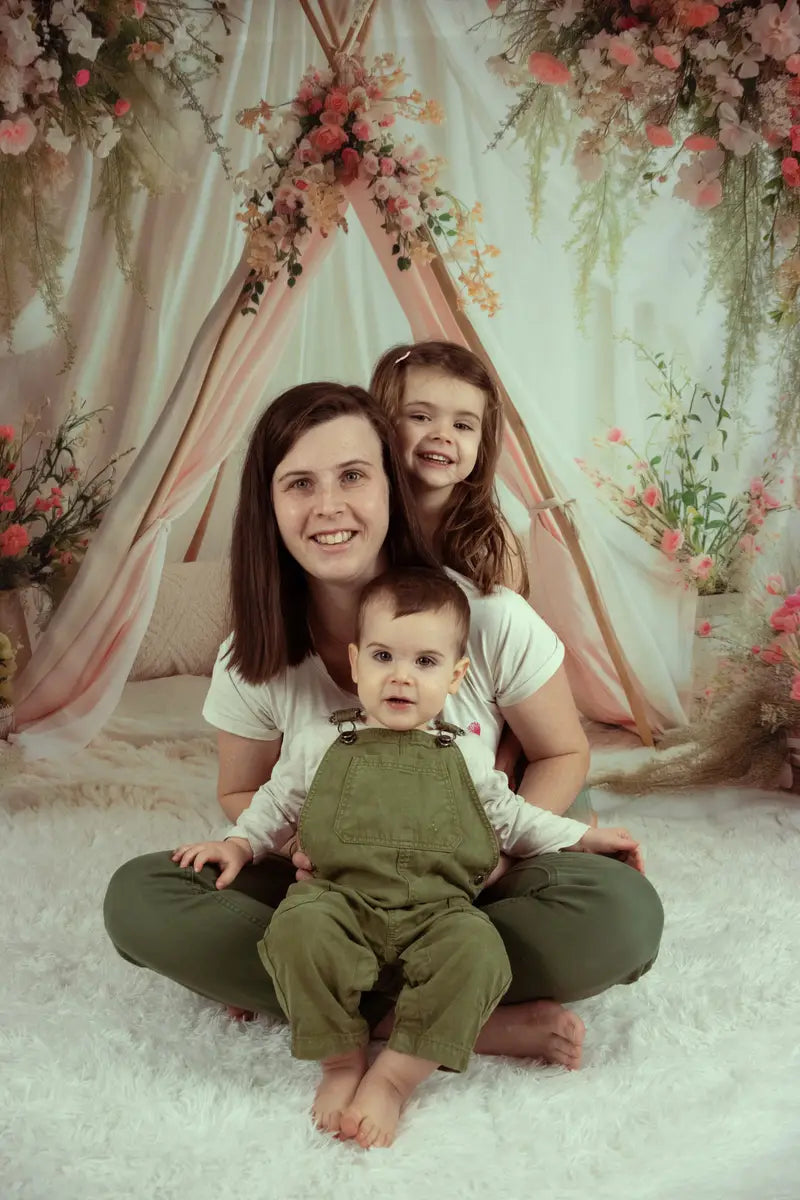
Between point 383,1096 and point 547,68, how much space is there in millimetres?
2151

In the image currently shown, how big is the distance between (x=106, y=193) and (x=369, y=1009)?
1940mm

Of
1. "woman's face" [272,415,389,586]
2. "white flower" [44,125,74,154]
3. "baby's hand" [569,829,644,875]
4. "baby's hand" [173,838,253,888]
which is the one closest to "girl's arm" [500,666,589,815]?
"baby's hand" [569,829,644,875]

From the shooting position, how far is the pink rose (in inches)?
104

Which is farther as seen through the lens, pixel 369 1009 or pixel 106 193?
pixel 106 193

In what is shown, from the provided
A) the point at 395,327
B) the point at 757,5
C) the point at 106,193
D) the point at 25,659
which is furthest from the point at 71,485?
the point at 757,5

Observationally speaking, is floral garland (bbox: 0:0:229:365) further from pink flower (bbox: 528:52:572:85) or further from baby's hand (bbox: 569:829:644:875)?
baby's hand (bbox: 569:829:644:875)

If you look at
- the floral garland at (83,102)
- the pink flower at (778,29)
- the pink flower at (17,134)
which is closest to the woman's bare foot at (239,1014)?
the floral garland at (83,102)

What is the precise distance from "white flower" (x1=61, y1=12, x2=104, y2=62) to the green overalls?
1.76 meters

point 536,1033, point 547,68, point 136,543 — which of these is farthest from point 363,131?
point 536,1033

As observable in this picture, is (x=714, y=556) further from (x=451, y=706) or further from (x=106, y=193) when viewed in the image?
(x=106, y=193)

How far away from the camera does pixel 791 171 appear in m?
2.69

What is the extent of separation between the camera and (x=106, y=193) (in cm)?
276

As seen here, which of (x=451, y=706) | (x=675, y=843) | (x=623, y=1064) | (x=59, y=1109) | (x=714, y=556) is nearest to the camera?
(x=59, y=1109)

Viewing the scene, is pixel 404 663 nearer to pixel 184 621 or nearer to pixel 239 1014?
pixel 239 1014
